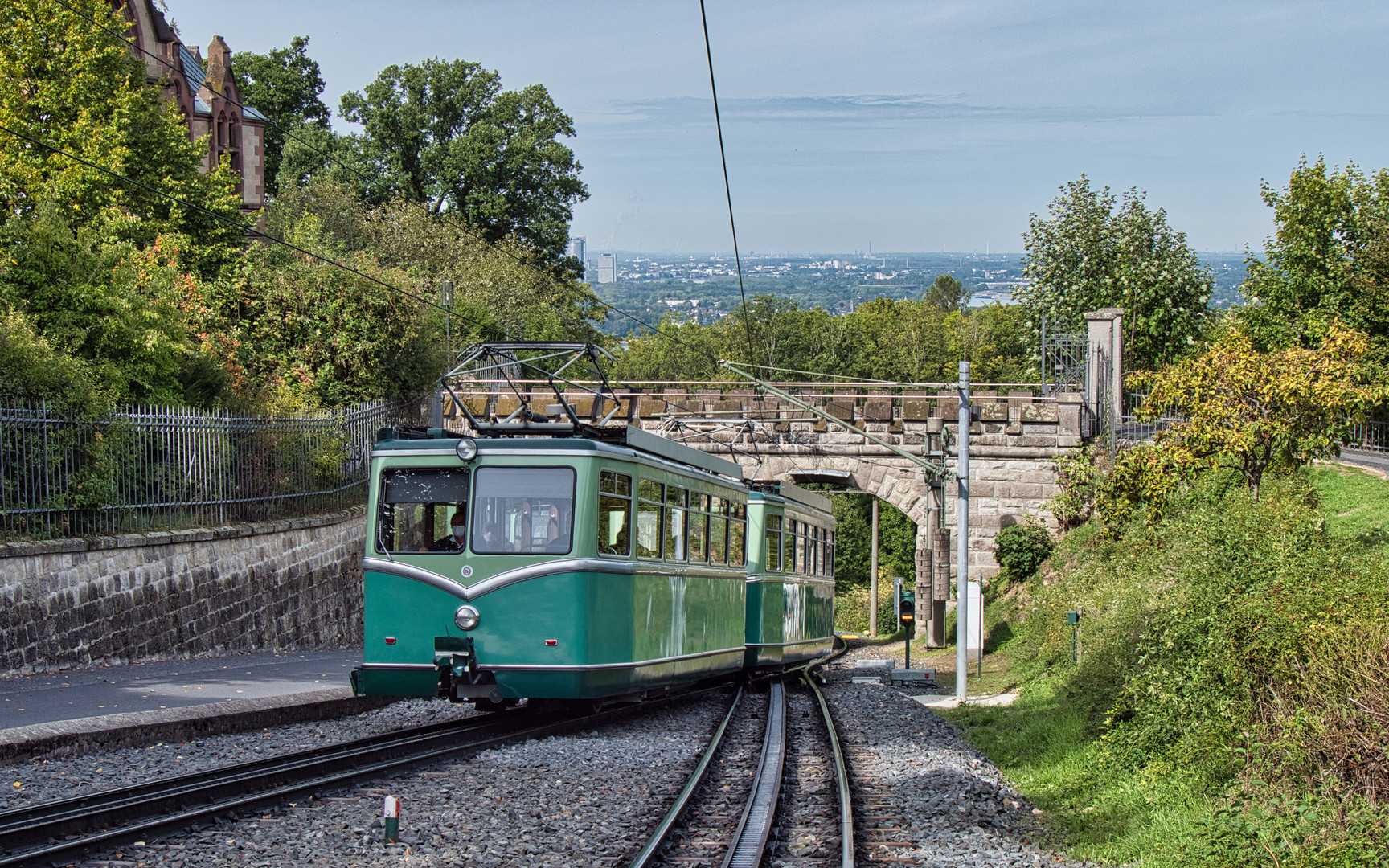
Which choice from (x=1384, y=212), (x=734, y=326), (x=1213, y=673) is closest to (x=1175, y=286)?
(x=1384, y=212)

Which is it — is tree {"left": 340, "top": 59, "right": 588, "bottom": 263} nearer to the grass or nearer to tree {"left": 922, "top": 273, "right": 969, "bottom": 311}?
the grass

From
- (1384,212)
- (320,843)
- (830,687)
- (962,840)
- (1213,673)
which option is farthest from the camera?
(1384,212)

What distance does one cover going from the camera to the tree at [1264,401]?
15.6 m

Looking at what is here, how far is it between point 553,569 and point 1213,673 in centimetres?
528

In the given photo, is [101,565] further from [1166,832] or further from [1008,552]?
[1008,552]

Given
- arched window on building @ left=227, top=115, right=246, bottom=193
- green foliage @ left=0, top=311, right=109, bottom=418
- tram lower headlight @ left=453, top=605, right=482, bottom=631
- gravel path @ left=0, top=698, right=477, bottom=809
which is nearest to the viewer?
gravel path @ left=0, top=698, right=477, bottom=809

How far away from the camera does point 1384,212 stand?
40031 mm

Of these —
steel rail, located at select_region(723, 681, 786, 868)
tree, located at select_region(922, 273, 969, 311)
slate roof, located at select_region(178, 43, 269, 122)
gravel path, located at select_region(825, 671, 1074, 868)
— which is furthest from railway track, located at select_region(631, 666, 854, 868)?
tree, located at select_region(922, 273, 969, 311)

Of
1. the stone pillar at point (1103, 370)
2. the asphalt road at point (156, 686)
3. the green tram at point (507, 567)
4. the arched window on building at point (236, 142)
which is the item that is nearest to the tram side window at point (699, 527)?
the green tram at point (507, 567)

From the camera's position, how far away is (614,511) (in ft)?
38.0

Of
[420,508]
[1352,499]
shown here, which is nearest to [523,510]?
[420,508]

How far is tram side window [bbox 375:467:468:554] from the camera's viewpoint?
11.4 m

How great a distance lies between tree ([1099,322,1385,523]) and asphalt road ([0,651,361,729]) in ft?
35.5

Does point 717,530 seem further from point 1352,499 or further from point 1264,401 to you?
point 1352,499
